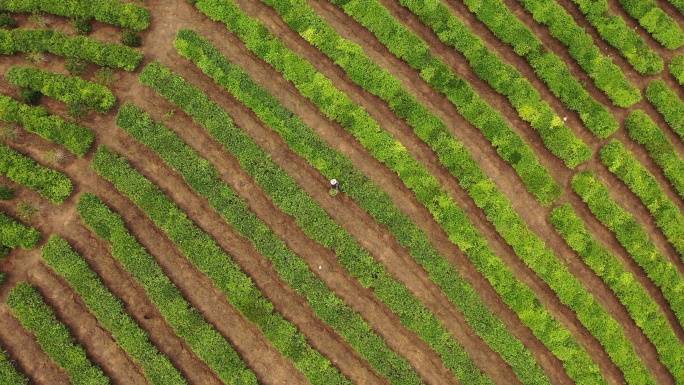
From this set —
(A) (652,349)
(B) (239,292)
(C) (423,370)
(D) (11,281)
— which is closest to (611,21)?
(A) (652,349)

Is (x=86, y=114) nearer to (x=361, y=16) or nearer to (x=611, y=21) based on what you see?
(x=361, y=16)

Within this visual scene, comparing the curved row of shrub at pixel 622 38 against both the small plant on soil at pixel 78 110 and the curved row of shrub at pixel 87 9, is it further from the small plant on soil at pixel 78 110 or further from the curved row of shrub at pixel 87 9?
the small plant on soil at pixel 78 110

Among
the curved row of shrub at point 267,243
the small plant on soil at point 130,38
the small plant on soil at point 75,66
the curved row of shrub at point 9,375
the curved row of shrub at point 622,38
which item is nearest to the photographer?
the curved row of shrub at point 9,375

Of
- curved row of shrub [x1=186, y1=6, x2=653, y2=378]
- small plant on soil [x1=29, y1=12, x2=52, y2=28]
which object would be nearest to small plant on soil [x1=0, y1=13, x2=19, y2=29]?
small plant on soil [x1=29, y1=12, x2=52, y2=28]

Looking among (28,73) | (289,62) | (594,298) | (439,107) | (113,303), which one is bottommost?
(594,298)

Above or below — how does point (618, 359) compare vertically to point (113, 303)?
below

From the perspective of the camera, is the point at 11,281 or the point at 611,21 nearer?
the point at 11,281

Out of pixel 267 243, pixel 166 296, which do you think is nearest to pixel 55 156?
pixel 166 296

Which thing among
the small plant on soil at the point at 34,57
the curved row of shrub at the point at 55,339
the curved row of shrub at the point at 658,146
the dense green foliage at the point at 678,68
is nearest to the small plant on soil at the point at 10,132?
the small plant on soil at the point at 34,57
